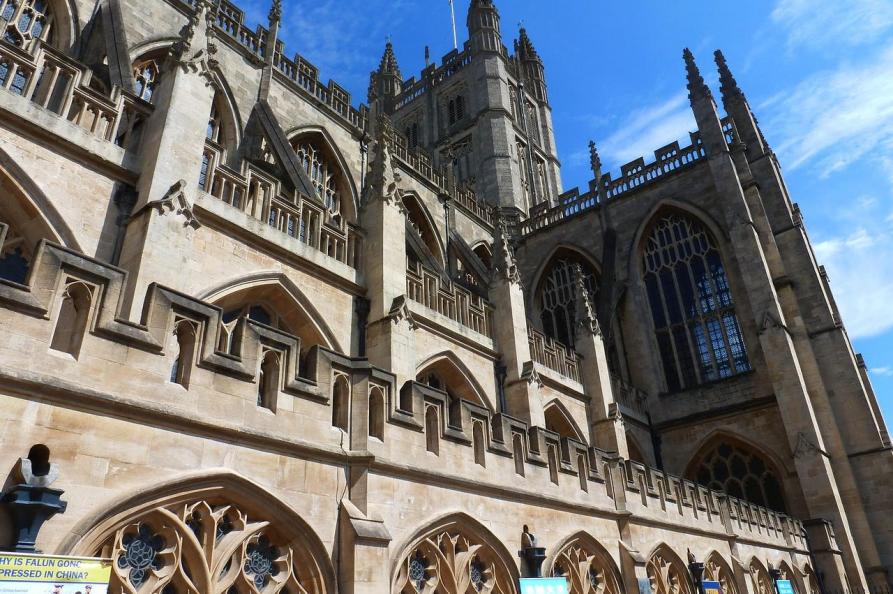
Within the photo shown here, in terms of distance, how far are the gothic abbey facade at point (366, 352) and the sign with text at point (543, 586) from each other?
235 mm

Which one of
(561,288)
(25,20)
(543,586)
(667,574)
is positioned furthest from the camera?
(561,288)

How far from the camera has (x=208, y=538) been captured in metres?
4.09

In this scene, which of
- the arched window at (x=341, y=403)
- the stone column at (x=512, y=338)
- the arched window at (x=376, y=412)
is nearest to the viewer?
the arched window at (x=341, y=403)

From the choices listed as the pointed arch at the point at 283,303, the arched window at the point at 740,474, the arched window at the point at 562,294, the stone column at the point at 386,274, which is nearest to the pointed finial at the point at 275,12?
the stone column at the point at 386,274

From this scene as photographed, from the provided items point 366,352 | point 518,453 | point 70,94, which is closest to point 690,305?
point 366,352

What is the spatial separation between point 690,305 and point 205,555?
20.7 m

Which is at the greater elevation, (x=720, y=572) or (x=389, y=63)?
(x=389, y=63)

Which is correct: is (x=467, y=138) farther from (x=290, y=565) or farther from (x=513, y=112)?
(x=290, y=565)

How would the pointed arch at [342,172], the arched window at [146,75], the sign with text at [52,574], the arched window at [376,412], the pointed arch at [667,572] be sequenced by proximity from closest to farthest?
the sign with text at [52,574]
the arched window at [376,412]
the pointed arch at [667,572]
the arched window at [146,75]
the pointed arch at [342,172]

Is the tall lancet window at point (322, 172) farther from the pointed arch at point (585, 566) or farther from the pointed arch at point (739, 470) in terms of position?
the pointed arch at point (739, 470)

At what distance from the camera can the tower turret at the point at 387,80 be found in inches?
1572

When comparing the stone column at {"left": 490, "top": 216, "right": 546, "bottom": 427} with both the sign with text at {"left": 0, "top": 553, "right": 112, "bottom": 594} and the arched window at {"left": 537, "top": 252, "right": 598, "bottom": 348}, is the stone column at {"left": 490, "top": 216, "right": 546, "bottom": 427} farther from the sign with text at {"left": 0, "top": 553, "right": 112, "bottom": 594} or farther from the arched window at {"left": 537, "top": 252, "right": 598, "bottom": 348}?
the sign with text at {"left": 0, "top": 553, "right": 112, "bottom": 594}

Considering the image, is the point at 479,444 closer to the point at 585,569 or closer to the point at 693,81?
the point at 585,569

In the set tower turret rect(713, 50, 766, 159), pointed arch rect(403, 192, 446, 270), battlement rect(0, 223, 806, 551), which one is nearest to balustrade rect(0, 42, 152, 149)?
battlement rect(0, 223, 806, 551)
